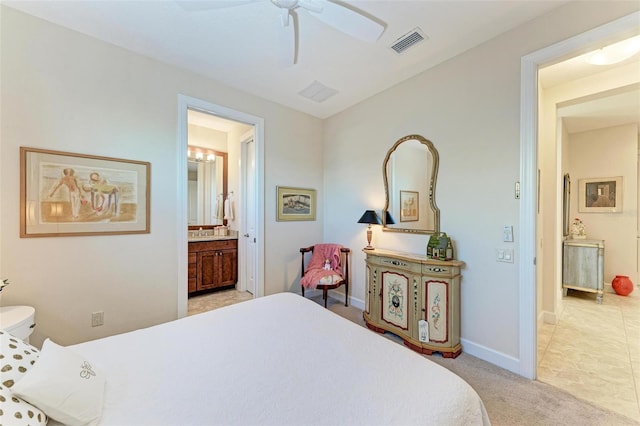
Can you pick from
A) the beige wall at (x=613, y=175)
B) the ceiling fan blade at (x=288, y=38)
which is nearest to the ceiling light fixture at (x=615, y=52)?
the ceiling fan blade at (x=288, y=38)

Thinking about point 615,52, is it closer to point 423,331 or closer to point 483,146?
point 483,146

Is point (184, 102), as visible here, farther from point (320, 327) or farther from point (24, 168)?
point (320, 327)

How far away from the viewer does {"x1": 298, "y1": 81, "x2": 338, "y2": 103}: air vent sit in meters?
3.04

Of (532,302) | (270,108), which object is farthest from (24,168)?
(532,302)

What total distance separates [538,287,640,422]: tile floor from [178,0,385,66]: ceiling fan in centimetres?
299

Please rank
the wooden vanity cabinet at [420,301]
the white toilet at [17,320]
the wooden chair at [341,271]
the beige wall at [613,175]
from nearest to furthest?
1. the white toilet at [17,320]
2. the wooden vanity cabinet at [420,301]
3. the wooden chair at [341,271]
4. the beige wall at [613,175]

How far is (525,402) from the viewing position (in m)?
1.74

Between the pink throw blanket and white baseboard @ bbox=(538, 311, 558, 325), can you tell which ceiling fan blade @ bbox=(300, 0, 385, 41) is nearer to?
the pink throw blanket

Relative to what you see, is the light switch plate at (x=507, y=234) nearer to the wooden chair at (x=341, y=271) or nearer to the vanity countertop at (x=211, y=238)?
the wooden chair at (x=341, y=271)

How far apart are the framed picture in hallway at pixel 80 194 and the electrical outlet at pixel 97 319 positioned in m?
0.71

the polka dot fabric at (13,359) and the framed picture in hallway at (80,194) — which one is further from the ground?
the framed picture in hallway at (80,194)

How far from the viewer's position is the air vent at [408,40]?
2135 millimetres

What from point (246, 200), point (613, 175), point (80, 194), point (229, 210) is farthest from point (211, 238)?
point (613, 175)

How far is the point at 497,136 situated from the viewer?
2.20m
